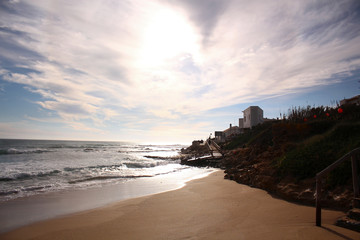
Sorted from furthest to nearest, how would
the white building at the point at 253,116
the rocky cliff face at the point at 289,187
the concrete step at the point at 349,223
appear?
the white building at the point at 253,116 < the rocky cliff face at the point at 289,187 < the concrete step at the point at 349,223

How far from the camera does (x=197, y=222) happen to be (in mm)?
5148

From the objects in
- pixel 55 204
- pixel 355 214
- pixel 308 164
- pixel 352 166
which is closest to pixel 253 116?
pixel 308 164

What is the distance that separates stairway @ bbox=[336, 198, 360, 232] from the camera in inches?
156

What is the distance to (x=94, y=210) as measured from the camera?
22.3 feet

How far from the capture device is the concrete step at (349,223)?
3934mm

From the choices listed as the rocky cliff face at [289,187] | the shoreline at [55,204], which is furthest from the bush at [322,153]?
the shoreline at [55,204]

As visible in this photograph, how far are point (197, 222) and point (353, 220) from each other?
3.39m

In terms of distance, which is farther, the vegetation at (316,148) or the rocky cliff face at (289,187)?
the vegetation at (316,148)

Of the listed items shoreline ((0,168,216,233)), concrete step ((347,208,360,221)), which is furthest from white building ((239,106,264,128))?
concrete step ((347,208,360,221))

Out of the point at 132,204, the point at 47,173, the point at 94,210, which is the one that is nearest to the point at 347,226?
the point at 132,204

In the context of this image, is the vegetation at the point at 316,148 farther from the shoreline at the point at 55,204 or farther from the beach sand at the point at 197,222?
the shoreline at the point at 55,204

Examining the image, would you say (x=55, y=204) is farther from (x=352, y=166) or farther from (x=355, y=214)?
(x=352, y=166)

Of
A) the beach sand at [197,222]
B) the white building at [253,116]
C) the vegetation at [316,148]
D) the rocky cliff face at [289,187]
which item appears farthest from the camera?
the white building at [253,116]

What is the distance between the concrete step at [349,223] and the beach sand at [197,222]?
127 mm
